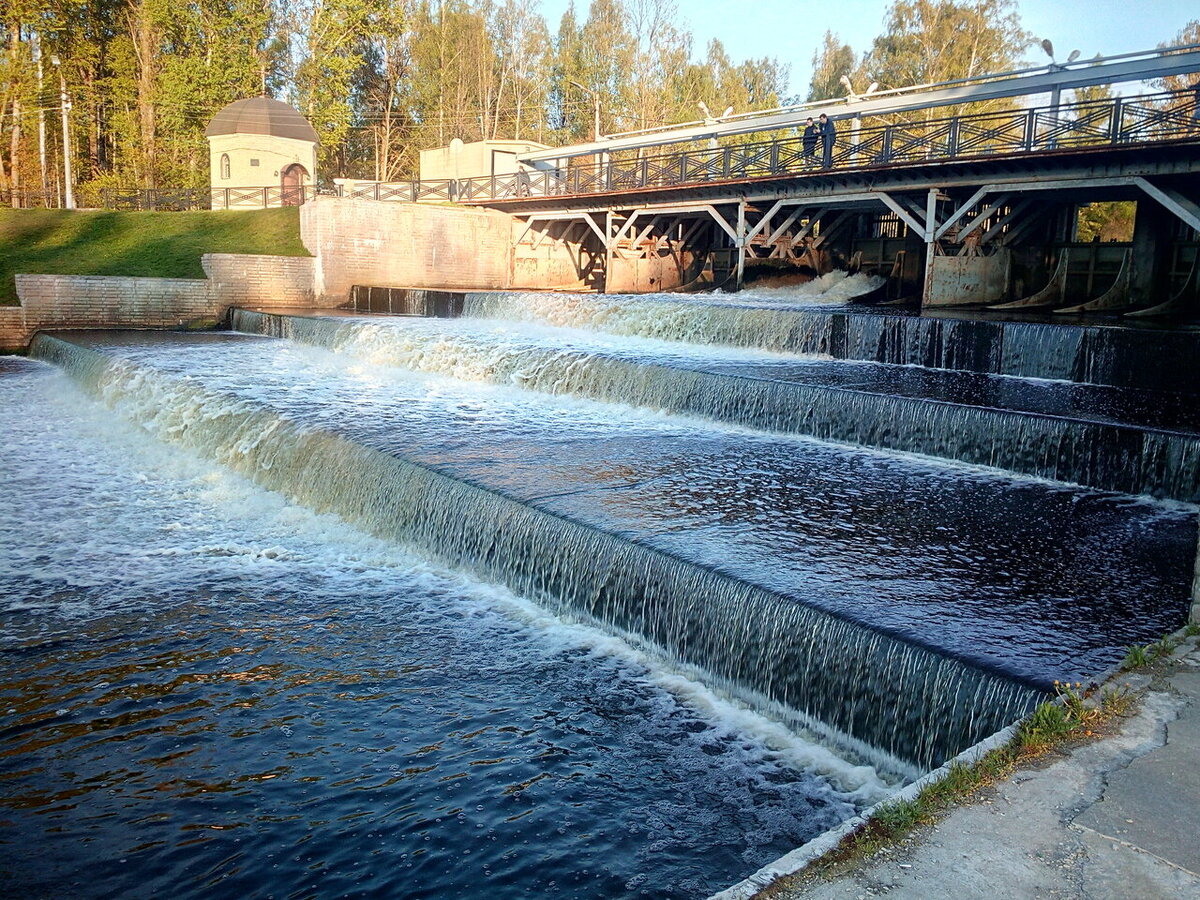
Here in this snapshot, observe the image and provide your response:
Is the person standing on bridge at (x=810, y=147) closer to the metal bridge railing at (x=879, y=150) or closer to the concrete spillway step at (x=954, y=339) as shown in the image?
the metal bridge railing at (x=879, y=150)

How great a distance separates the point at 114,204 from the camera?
35062 mm

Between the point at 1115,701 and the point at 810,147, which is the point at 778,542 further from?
the point at 810,147

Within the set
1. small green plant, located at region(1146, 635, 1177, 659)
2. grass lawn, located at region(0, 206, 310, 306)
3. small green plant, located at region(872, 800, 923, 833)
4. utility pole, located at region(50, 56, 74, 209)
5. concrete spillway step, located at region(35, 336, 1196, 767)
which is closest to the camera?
small green plant, located at region(872, 800, 923, 833)

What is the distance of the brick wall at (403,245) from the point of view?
88.9 feet

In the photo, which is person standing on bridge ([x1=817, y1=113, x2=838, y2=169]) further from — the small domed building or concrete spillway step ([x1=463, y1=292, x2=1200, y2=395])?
the small domed building

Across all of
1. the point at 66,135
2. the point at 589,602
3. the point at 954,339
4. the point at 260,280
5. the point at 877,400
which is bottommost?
the point at 589,602

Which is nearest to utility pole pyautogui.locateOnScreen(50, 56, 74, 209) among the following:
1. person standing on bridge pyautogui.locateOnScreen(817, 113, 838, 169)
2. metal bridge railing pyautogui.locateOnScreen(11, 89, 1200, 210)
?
metal bridge railing pyautogui.locateOnScreen(11, 89, 1200, 210)

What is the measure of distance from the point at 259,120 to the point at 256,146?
1046 millimetres

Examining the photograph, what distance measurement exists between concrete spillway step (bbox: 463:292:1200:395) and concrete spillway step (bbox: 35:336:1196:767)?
13.8 ft

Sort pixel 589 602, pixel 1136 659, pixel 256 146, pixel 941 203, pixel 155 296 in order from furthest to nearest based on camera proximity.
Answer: pixel 256 146, pixel 155 296, pixel 941 203, pixel 589 602, pixel 1136 659

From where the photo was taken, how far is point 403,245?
92.7 feet

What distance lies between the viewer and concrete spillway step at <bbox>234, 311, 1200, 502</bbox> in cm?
846

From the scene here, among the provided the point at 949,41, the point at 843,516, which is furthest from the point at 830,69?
the point at 843,516

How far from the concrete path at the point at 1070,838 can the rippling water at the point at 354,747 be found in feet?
4.53
